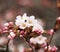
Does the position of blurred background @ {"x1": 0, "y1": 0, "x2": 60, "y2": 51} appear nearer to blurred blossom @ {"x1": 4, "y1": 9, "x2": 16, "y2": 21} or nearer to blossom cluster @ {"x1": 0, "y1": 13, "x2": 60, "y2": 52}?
blurred blossom @ {"x1": 4, "y1": 9, "x2": 16, "y2": 21}

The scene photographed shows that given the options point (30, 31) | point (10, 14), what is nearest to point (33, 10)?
point (10, 14)

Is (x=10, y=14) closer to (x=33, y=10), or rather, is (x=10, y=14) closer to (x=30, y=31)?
(x=33, y=10)

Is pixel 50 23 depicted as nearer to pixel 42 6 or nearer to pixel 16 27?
pixel 42 6

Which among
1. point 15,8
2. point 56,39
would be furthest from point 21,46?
point 15,8

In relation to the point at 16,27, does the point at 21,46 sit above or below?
below

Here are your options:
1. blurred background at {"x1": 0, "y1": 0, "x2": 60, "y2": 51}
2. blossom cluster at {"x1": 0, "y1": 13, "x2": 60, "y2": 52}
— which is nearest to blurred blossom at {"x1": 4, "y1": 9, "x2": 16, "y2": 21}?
blurred background at {"x1": 0, "y1": 0, "x2": 60, "y2": 51}

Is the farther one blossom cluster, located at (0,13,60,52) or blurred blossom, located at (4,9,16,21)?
blurred blossom, located at (4,9,16,21)

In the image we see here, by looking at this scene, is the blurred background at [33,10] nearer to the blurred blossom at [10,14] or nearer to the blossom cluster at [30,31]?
the blurred blossom at [10,14]

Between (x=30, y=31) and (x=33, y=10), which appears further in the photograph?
(x=33, y=10)
